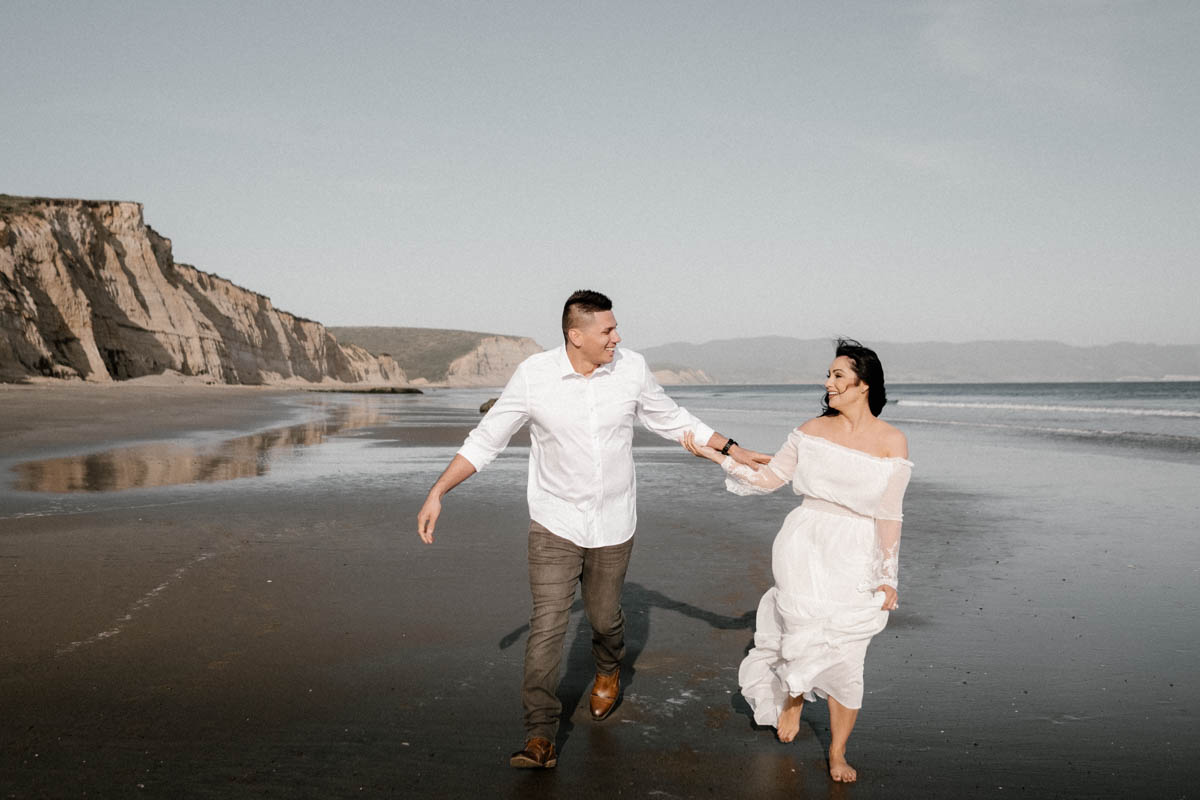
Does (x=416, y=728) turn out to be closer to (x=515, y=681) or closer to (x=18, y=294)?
(x=515, y=681)

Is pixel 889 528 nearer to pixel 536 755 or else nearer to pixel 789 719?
pixel 789 719

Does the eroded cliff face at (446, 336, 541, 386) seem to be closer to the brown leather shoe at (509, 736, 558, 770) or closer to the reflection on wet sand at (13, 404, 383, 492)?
the reflection on wet sand at (13, 404, 383, 492)

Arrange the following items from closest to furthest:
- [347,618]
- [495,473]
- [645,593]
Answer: [347,618] < [645,593] < [495,473]

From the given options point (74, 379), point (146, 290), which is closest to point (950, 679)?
point (74, 379)

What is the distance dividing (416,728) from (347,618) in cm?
198

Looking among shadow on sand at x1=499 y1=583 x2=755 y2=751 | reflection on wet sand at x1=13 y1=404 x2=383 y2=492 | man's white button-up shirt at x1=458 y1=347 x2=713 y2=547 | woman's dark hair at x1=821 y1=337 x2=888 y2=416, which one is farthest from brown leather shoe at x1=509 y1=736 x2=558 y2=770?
reflection on wet sand at x1=13 y1=404 x2=383 y2=492

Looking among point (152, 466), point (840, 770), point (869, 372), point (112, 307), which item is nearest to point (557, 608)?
point (840, 770)

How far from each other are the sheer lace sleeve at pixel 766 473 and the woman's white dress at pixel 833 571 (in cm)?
19

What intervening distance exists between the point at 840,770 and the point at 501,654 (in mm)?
2235

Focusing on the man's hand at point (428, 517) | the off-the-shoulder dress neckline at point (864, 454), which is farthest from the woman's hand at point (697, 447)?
the man's hand at point (428, 517)

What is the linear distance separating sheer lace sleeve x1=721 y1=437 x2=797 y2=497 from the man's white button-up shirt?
68 cm

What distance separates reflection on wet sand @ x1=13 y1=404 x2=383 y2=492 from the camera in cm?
1188

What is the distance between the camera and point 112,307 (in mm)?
54000

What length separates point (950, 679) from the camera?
4684 mm
